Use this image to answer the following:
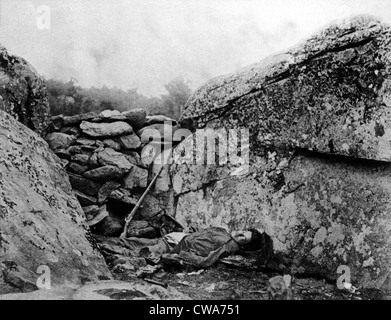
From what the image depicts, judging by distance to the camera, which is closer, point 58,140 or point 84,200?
point 84,200

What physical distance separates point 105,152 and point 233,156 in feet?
6.05

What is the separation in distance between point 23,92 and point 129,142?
1.52 metres

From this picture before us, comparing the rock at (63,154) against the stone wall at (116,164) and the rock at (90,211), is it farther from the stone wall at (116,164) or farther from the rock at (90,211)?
the rock at (90,211)

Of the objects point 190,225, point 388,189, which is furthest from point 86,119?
point 388,189

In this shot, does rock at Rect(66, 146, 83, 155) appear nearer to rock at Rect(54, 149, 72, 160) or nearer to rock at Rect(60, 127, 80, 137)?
rock at Rect(54, 149, 72, 160)

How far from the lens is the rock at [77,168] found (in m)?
6.21

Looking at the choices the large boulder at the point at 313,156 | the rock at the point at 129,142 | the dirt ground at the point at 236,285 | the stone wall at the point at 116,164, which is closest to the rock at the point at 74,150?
the stone wall at the point at 116,164

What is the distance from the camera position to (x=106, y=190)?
6133mm

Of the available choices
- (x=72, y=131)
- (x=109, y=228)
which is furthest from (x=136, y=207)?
(x=72, y=131)

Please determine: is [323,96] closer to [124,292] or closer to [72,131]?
[124,292]

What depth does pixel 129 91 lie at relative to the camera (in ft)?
21.7

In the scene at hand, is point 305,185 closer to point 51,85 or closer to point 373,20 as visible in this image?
point 373,20

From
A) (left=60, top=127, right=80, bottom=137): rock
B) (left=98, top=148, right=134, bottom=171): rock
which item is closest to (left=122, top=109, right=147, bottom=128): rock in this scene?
(left=98, top=148, right=134, bottom=171): rock
